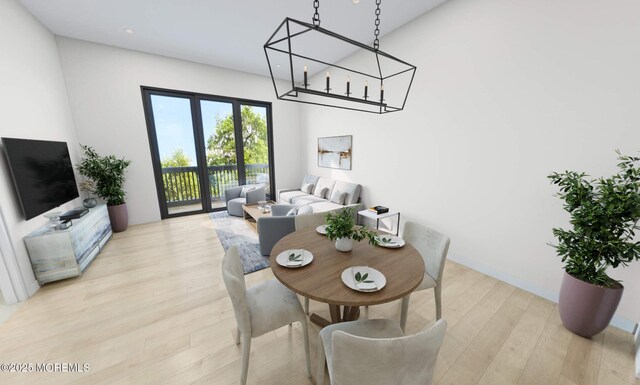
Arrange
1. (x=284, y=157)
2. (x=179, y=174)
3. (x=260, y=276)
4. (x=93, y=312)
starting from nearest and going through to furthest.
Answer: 1. (x=93, y=312)
2. (x=260, y=276)
3. (x=179, y=174)
4. (x=284, y=157)

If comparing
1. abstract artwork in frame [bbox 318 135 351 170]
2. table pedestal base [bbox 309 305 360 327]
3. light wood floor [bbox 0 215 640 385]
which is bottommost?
light wood floor [bbox 0 215 640 385]

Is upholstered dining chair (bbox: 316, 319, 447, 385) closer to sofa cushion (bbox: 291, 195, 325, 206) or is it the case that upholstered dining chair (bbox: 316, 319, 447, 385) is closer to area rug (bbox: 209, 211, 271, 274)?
area rug (bbox: 209, 211, 271, 274)

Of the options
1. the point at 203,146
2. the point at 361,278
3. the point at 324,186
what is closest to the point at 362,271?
the point at 361,278

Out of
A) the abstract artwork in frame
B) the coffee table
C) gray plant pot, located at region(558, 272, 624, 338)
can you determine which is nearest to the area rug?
the coffee table

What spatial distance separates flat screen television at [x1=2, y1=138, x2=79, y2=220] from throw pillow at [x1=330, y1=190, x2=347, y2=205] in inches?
152

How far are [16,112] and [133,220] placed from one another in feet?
7.54

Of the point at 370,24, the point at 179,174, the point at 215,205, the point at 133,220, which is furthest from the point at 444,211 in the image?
the point at 133,220

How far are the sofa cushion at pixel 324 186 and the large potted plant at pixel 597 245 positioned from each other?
330 cm

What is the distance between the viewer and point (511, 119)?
7.18ft

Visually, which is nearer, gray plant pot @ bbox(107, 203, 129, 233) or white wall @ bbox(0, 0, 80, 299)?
white wall @ bbox(0, 0, 80, 299)

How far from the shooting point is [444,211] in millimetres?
2844

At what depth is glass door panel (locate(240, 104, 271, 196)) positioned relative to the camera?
5059 millimetres

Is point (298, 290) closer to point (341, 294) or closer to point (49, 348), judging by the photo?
point (341, 294)

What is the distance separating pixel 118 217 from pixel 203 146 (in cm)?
194
